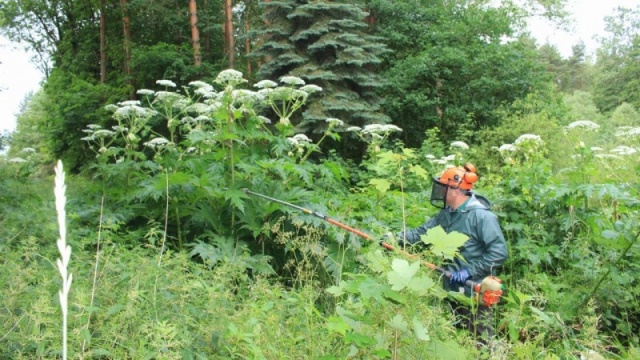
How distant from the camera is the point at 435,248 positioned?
1.95 m

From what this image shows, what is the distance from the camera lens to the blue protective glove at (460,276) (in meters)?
4.07

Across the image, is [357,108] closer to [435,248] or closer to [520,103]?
[520,103]

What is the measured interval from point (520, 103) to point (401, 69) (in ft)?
13.5

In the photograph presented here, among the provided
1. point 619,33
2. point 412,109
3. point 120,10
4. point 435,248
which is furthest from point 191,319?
point 619,33

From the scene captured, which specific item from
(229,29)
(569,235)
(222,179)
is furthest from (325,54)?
(569,235)

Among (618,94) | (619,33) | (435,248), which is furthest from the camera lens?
(619,33)

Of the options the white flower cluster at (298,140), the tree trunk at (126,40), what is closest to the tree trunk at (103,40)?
the tree trunk at (126,40)

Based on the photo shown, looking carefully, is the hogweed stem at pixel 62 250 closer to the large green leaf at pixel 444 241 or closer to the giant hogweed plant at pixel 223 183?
the large green leaf at pixel 444 241

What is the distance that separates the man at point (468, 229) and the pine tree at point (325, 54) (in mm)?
10732

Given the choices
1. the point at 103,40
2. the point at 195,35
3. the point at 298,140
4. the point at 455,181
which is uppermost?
the point at 195,35

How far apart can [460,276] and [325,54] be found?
13.3 m

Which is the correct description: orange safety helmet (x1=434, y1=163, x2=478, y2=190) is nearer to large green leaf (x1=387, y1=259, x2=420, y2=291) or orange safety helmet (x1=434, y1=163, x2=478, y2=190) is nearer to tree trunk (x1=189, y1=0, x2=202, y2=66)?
large green leaf (x1=387, y1=259, x2=420, y2=291)

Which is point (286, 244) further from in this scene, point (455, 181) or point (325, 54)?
point (325, 54)

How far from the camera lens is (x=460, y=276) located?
407cm
